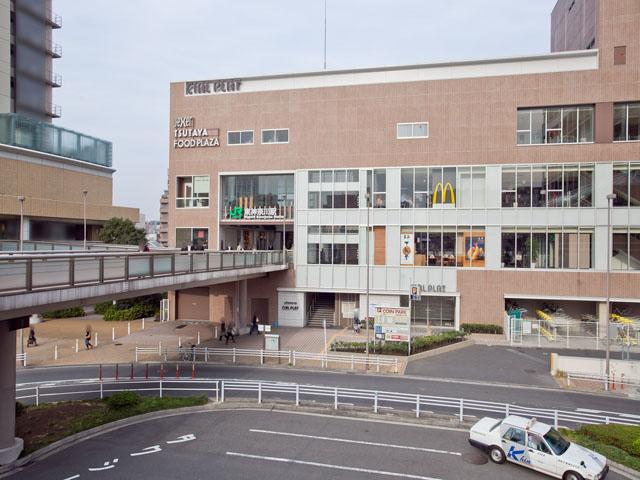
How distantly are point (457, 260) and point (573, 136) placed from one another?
43.2 feet

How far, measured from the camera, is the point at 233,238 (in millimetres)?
43688

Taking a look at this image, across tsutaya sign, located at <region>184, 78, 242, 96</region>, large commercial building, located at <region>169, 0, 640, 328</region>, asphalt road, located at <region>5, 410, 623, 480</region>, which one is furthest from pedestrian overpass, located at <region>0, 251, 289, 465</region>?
tsutaya sign, located at <region>184, 78, 242, 96</region>

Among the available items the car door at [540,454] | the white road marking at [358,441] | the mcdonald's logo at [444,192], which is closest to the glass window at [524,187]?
the mcdonald's logo at [444,192]

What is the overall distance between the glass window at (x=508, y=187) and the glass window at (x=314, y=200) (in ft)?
50.1

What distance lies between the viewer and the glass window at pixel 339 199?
1518 inches

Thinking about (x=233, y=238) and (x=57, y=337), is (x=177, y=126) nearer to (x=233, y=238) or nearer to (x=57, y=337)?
(x=233, y=238)

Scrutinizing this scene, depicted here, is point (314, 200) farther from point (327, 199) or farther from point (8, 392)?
point (8, 392)

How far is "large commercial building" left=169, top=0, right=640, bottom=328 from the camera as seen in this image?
34000 mm

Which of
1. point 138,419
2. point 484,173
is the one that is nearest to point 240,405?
point 138,419

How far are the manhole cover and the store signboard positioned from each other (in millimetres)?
14093

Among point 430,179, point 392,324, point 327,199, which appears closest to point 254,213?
point 327,199

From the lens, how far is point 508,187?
116 feet

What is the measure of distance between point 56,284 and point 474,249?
30.1m

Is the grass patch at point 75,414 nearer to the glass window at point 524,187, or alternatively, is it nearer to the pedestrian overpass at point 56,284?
the pedestrian overpass at point 56,284
